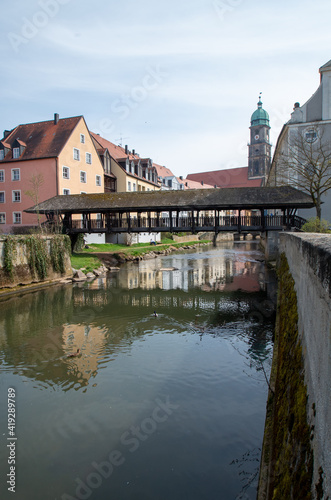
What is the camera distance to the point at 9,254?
43.8 feet

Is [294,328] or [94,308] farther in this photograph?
[94,308]

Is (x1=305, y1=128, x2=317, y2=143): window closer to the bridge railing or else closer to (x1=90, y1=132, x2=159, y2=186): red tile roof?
the bridge railing

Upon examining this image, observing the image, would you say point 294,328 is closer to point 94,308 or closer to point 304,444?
point 304,444

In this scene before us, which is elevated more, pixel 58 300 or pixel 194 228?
pixel 194 228

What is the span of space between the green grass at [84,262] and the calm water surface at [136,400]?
305 inches

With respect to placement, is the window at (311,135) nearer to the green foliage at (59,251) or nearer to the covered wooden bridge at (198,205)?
the covered wooden bridge at (198,205)

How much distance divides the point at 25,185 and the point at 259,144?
56.5 m

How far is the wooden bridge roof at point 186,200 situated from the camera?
1847cm

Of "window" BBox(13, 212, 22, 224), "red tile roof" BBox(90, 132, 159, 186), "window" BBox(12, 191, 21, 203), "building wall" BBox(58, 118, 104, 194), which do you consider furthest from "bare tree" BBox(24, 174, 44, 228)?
"red tile roof" BBox(90, 132, 159, 186)

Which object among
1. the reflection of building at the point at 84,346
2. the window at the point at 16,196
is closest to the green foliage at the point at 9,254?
the reflection of building at the point at 84,346

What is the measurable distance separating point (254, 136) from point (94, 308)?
68931 mm

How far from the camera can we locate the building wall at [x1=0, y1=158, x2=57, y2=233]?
25.4 m

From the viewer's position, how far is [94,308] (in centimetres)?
1149

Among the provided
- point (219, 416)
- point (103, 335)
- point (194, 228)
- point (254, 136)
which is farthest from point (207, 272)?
point (254, 136)
